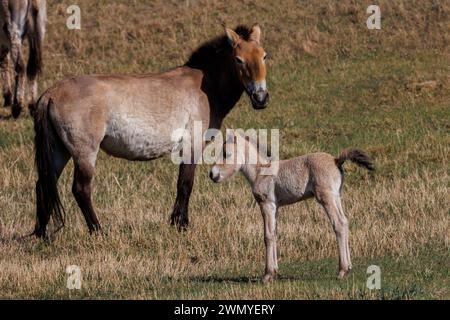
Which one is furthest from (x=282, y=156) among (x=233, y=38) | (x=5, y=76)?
(x=5, y=76)

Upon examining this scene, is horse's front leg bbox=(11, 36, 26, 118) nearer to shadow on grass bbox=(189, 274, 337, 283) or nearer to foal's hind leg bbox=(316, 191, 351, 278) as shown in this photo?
shadow on grass bbox=(189, 274, 337, 283)

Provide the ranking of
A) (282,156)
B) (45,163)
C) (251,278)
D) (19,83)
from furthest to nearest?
(19,83) → (282,156) → (45,163) → (251,278)

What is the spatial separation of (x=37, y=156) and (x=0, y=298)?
310 cm

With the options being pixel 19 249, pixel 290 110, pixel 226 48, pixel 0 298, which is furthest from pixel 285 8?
pixel 0 298

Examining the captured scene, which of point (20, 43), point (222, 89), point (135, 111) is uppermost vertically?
point (20, 43)

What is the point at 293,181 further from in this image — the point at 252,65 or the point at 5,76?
the point at 5,76

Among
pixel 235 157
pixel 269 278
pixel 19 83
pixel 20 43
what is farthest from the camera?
Result: pixel 20 43

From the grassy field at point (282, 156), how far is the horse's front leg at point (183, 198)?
16cm

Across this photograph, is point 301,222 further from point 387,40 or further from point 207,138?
point 387,40

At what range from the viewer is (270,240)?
34.9ft

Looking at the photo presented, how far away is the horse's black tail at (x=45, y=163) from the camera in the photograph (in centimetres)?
1335

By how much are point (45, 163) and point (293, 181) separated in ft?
12.9

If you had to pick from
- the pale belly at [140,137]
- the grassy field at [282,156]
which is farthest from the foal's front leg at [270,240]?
the pale belly at [140,137]

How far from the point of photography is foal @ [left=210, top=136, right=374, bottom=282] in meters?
10.4
